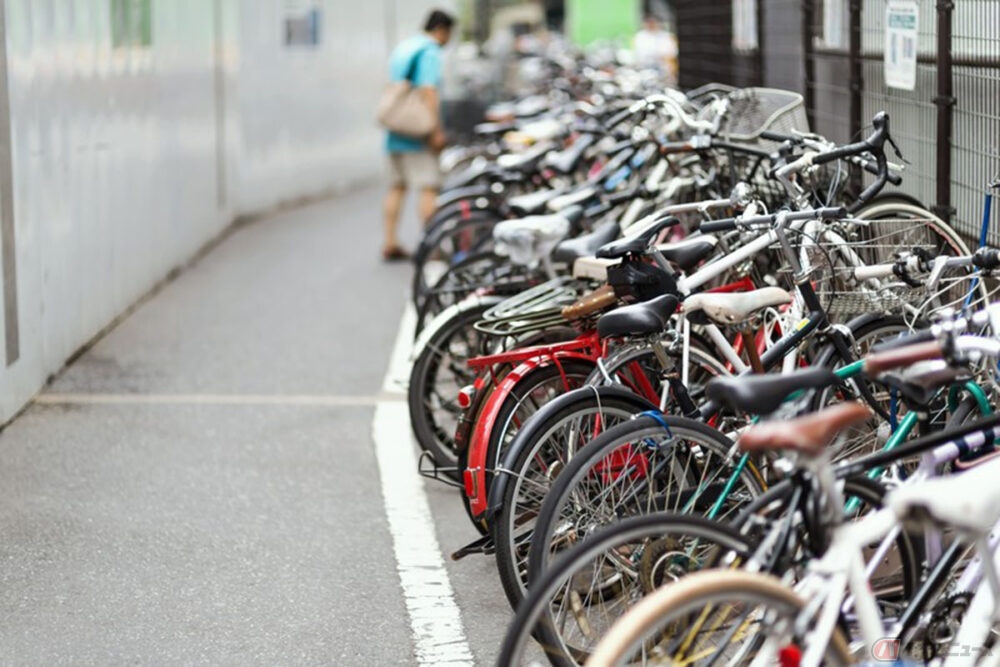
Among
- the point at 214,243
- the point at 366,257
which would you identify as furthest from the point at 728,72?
the point at 214,243

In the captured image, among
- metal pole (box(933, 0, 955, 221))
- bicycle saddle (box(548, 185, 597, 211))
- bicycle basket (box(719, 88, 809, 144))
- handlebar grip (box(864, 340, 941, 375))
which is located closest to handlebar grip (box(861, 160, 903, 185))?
metal pole (box(933, 0, 955, 221))

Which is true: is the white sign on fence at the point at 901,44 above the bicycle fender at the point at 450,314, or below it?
above

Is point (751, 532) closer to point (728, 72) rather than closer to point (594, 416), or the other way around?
point (594, 416)

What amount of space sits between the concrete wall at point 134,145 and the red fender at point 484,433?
11.0 feet

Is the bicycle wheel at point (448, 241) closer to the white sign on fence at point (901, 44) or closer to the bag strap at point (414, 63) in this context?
the white sign on fence at point (901, 44)

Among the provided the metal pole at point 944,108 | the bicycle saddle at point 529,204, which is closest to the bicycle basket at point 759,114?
the metal pole at point 944,108

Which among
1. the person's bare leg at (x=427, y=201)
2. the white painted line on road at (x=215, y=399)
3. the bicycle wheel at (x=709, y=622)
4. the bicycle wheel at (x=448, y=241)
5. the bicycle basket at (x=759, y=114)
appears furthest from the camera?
the person's bare leg at (x=427, y=201)

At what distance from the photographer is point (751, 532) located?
11.4 ft

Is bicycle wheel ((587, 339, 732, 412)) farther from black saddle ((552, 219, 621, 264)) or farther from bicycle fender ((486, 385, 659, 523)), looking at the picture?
black saddle ((552, 219, 621, 264))

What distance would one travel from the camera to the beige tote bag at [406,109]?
13117 mm

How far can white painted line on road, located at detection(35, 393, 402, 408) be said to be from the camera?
8.38 m

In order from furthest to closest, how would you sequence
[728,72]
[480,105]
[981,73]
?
1. [480,105]
2. [728,72]
3. [981,73]

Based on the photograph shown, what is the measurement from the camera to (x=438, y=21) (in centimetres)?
1298

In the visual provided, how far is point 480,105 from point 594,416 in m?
16.3
